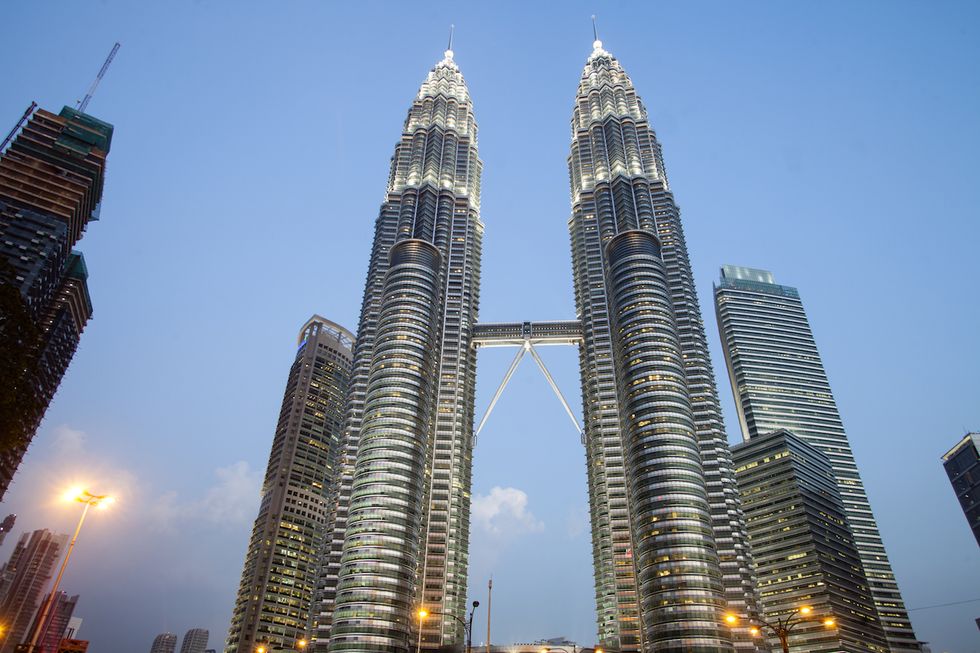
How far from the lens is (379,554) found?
15338cm

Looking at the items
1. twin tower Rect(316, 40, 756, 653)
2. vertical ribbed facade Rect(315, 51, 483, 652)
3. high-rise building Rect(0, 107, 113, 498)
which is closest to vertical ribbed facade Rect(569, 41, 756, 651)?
twin tower Rect(316, 40, 756, 653)

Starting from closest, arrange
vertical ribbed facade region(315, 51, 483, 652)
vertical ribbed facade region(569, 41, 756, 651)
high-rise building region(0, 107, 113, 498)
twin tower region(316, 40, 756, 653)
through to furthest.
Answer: vertical ribbed facade region(569, 41, 756, 651), twin tower region(316, 40, 756, 653), vertical ribbed facade region(315, 51, 483, 652), high-rise building region(0, 107, 113, 498)

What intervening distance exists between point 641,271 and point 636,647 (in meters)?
98.4

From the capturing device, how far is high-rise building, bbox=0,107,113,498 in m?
160

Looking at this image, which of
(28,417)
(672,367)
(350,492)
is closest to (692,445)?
(672,367)

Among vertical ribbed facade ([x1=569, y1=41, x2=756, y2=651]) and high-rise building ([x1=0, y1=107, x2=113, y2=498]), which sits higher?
high-rise building ([x1=0, y1=107, x2=113, y2=498])

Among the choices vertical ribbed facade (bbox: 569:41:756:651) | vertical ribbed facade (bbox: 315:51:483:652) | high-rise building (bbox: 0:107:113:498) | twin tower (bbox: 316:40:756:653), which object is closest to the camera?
vertical ribbed facade (bbox: 569:41:756:651)

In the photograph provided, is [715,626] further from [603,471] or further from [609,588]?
[603,471]

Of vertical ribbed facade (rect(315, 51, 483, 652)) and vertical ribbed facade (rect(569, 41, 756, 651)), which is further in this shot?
vertical ribbed facade (rect(315, 51, 483, 652))

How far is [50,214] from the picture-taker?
170250mm

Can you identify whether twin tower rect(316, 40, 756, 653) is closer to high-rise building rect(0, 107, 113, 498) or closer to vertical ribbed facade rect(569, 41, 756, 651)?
vertical ribbed facade rect(569, 41, 756, 651)

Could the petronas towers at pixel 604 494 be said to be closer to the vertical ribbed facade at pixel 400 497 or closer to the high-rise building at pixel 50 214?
the vertical ribbed facade at pixel 400 497

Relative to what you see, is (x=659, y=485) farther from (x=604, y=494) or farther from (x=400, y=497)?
(x=400, y=497)

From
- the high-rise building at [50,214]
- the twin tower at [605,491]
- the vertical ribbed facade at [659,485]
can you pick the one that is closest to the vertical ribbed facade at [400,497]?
the twin tower at [605,491]
